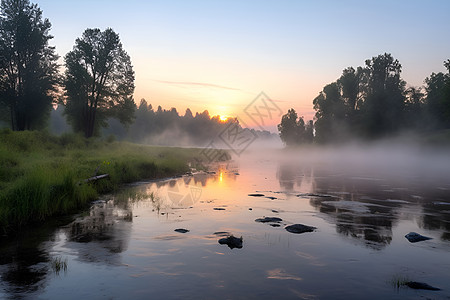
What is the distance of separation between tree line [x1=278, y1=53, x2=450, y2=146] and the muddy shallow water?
7680 cm

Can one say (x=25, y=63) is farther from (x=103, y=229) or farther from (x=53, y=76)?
(x=103, y=229)

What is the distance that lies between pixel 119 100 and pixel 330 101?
88933 millimetres

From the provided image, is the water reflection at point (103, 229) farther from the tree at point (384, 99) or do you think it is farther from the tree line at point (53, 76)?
the tree at point (384, 99)

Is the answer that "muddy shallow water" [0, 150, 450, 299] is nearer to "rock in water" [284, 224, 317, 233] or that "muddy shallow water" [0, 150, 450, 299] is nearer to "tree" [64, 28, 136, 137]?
"rock in water" [284, 224, 317, 233]

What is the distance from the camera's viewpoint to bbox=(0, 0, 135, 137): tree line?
43812 millimetres

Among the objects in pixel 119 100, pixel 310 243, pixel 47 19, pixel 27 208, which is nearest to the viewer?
pixel 310 243

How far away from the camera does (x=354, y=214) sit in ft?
56.3

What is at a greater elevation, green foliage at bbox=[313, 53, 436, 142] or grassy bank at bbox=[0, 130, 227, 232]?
green foliage at bbox=[313, 53, 436, 142]

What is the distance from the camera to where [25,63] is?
4584 cm

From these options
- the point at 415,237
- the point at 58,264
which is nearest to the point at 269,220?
the point at 415,237

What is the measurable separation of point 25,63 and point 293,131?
135537 millimetres

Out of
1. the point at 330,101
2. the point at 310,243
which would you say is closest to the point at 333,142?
the point at 330,101

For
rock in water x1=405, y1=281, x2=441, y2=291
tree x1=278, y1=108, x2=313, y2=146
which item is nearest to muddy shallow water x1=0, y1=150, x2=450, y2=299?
rock in water x1=405, y1=281, x2=441, y2=291

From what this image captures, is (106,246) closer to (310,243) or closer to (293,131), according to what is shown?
(310,243)
